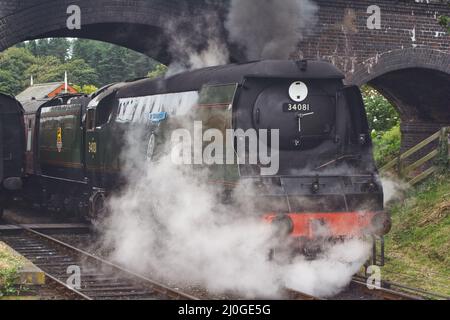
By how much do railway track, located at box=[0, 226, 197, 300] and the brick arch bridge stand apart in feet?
11.8

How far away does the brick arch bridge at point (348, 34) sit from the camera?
46.3ft

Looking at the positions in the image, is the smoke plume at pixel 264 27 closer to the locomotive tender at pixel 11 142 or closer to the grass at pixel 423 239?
the grass at pixel 423 239

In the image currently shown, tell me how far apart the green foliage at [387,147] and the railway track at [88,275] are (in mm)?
9436

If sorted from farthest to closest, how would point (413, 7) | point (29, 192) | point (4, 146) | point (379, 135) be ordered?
point (379, 135) < point (29, 192) < point (413, 7) < point (4, 146)

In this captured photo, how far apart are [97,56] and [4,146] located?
53956mm

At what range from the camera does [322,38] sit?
53.6 ft

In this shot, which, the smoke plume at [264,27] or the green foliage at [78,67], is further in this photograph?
the green foliage at [78,67]

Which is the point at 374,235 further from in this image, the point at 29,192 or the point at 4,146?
the point at 29,192

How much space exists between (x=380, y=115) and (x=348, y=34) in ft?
32.1

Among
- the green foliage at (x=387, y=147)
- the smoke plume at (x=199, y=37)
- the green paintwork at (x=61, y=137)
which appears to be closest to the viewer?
the smoke plume at (x=199, y=37)

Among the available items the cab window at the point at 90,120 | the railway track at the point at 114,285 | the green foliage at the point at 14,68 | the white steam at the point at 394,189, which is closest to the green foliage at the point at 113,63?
the green foliage at the point at 14,68

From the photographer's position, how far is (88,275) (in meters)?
10.8
